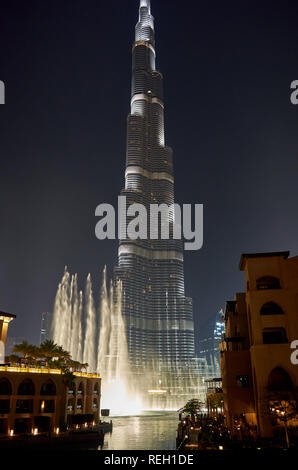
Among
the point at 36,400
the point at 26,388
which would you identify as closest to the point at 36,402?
Result: the point at 36,400

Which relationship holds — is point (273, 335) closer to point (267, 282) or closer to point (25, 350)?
point (267, 282)

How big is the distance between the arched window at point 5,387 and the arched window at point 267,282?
36478 mm

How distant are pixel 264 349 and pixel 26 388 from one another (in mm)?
34226

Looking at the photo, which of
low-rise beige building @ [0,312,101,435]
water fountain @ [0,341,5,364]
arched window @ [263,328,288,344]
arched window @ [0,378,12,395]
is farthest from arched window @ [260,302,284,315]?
water fountain @ [0,341,5,364]

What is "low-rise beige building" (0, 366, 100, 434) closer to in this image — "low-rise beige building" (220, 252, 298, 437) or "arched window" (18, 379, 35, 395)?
"arched window" (18, 379, 35, 395)

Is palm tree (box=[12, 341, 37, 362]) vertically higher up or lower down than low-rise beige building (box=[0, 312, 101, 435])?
higher up

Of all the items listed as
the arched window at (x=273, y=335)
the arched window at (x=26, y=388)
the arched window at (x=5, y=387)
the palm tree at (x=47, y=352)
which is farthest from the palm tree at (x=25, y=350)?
the arched window at (x=273, y=335)

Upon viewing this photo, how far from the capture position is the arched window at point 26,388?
55.7m

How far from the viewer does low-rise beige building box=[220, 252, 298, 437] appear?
43781mm

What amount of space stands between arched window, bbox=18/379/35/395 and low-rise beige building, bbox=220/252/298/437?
27932 mm

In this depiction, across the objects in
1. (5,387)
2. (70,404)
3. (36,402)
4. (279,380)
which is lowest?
(70,404)

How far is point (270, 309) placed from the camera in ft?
156

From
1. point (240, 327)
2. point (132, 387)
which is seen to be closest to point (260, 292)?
point (240, 327)
